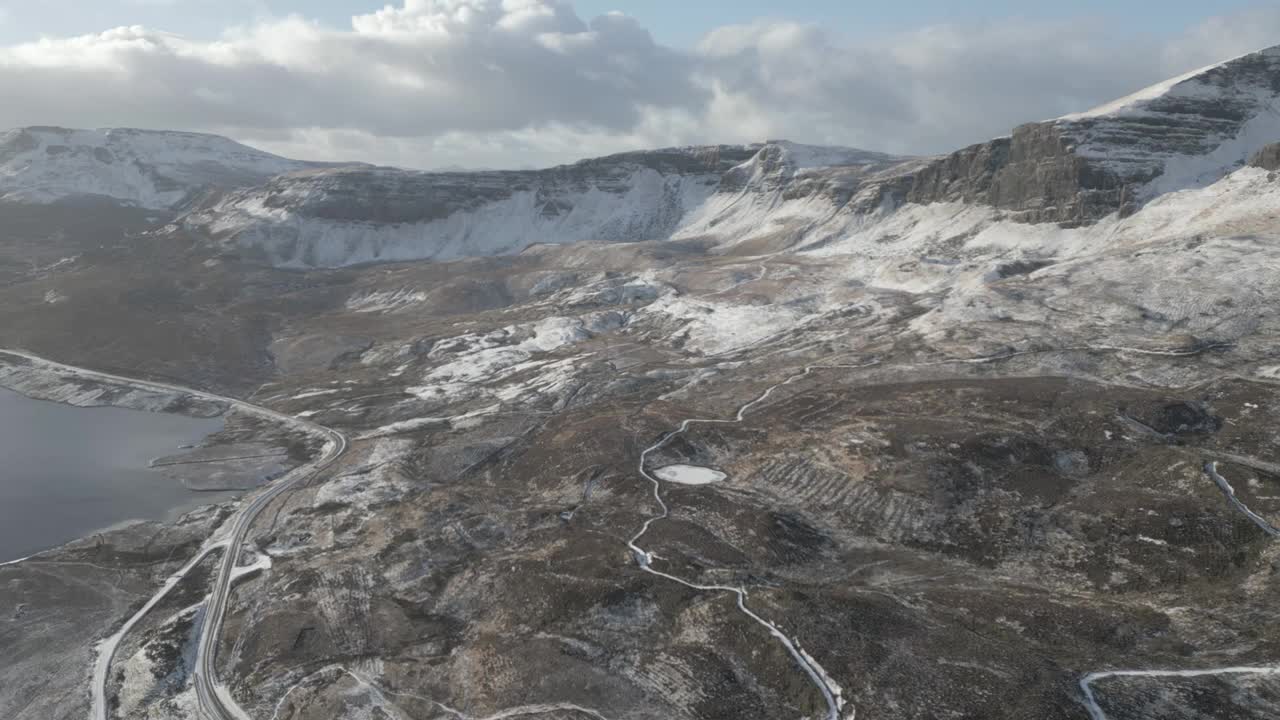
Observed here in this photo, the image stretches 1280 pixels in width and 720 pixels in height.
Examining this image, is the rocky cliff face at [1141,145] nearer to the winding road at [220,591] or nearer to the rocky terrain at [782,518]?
the rocky terrain at [782,518]

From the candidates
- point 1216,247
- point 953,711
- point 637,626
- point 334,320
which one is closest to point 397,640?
point 637,626

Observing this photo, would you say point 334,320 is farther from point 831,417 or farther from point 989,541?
point 989,541

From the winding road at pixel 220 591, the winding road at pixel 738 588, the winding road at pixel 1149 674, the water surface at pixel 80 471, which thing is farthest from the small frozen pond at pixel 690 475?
the water surface at pixel 80 471

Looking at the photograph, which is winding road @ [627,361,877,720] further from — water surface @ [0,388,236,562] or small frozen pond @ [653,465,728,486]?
water surface @ [0,388,236,562]

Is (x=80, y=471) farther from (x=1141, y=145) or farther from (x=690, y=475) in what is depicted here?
(x=1141, y=145)

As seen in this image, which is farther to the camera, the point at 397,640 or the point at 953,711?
the point at 397,640

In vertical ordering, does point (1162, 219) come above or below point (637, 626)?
above

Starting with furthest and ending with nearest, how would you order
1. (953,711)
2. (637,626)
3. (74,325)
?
(74,325) → (637,626) → (953,711)
